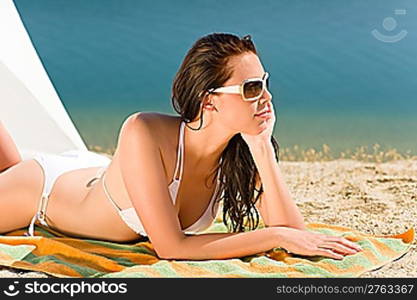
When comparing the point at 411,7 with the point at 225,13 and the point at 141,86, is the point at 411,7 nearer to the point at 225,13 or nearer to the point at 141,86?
the point at 225,13

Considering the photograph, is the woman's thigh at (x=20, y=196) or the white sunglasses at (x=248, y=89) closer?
the white sunglasses at (x=248, y=89)

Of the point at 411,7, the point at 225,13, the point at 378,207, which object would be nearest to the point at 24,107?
the point at 378,207

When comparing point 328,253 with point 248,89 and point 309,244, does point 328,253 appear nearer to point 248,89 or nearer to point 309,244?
point 309,244

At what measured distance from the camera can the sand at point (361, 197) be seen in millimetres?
2165

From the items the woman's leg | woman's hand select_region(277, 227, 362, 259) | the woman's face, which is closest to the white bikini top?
the woman's face

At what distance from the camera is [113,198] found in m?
1.72

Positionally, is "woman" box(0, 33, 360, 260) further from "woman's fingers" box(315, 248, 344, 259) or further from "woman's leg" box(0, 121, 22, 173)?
"woman's leg" box(0, 121, 22, 173)

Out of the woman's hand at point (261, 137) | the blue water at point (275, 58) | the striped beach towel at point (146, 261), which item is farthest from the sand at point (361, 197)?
the blue water at point (275, 58)

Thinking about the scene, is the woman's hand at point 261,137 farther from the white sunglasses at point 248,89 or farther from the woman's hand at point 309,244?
the woman's hand at point 309,244

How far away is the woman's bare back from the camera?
167cm

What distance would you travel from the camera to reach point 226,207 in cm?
182

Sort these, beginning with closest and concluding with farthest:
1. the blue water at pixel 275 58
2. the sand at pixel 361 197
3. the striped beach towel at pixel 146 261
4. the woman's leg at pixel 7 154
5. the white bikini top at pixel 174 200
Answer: the striped beach towel at pixel 146 261 → the white bikini top at pixel 174 200 → the woman's leg at pixel 7 154 → the sand at pixel 361 197 → the blue water at pixel 275 58

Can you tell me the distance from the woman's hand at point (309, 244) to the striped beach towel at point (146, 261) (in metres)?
0.02

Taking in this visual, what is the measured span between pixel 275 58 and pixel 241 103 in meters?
3.70
